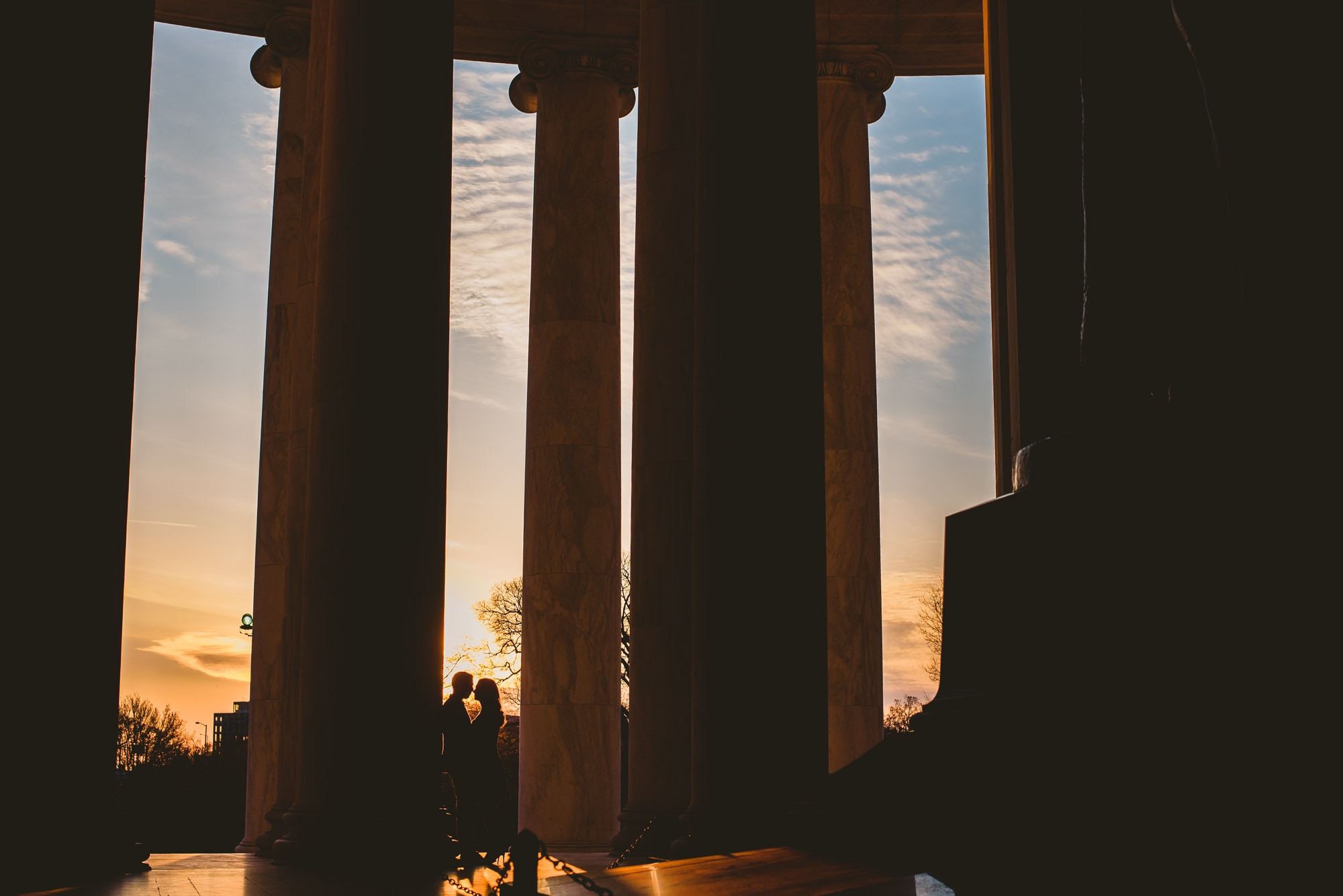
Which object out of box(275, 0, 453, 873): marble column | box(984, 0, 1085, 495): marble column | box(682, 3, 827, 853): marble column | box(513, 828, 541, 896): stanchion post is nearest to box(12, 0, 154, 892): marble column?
box(275, 0, 453, 873): marble column

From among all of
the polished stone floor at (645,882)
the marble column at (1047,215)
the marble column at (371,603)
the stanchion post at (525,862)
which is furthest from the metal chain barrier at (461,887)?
the marble column at (1047,215)

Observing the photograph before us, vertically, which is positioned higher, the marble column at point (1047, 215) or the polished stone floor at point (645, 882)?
the marble column at point (1047, 215)

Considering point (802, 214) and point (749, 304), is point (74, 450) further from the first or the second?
point (802, 214)

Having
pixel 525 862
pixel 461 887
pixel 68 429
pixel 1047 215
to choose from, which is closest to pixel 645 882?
pixel 525 862

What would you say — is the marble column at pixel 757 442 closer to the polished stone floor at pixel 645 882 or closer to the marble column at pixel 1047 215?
the polished stone floor at pixel 645 882

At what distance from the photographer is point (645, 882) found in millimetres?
139875

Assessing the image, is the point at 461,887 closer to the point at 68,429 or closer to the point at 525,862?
the point at 525,862

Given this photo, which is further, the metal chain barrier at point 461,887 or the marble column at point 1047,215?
the metal chain barrier at point 461,887

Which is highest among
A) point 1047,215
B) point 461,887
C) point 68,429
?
point 1047,215

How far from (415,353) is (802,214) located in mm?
66164

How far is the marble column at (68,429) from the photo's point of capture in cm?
14612

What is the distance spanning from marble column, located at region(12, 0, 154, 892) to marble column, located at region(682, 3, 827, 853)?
7918 cm

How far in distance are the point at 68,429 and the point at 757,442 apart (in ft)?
303

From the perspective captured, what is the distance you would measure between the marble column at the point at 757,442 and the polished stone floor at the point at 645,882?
1481 cm
